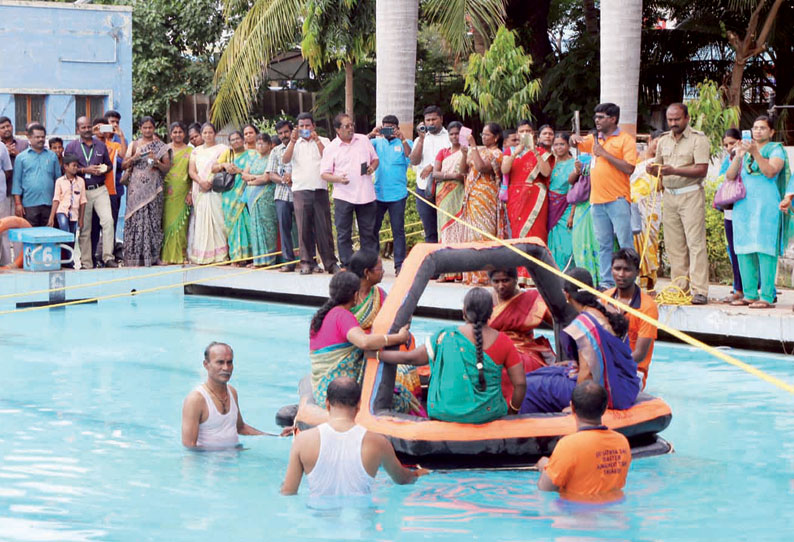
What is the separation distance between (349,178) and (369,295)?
19.4 feet

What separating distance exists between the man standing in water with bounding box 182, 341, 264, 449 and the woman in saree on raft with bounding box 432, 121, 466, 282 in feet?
18.5

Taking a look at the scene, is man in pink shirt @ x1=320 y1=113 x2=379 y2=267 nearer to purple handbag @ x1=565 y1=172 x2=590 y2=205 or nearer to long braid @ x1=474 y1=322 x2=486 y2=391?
purple handbag @ x1=565 y1=172 x2=590 y2=205

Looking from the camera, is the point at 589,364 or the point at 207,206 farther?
the point at 207,206

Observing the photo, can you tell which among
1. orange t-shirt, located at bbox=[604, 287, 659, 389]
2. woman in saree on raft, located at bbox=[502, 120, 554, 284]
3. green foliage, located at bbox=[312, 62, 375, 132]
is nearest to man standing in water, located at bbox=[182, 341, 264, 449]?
orange t-shirt, located at bbox=[604, 287, 659, 389]

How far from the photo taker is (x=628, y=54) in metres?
15.1

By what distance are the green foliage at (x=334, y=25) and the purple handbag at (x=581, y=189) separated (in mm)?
8555

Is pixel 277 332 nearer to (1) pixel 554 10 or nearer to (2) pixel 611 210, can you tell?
(2) pixel 611 210

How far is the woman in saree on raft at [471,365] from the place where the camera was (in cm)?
707

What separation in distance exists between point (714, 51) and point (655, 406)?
14.9m

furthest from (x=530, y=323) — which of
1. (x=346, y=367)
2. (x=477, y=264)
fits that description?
(x=346, y=367)

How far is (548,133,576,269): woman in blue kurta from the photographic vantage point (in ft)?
41.4

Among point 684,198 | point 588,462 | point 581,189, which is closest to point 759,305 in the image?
point 684,198

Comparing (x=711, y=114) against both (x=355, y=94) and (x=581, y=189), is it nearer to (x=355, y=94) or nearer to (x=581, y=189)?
(x=581, y=189)

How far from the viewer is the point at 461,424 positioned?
287 inches
